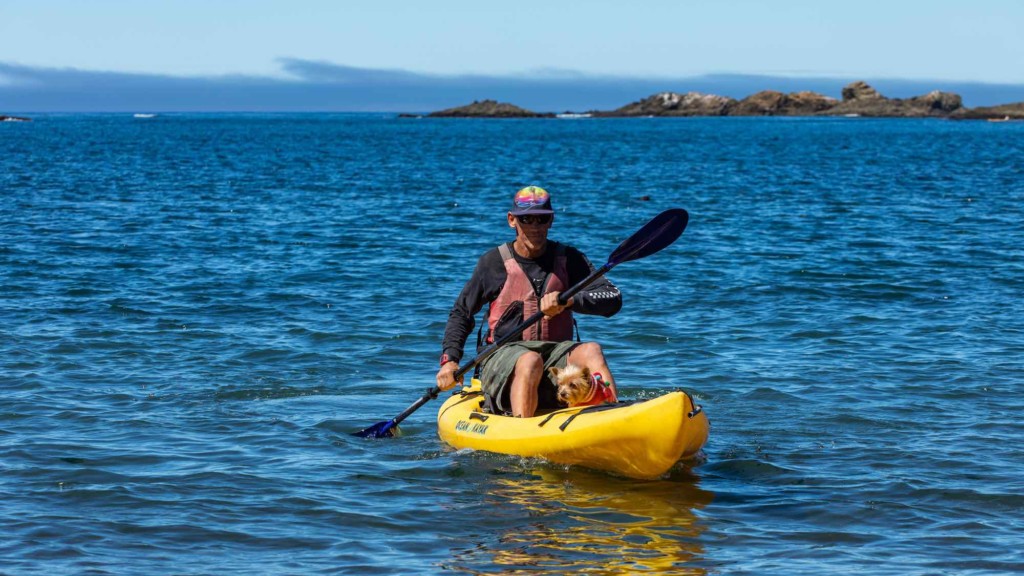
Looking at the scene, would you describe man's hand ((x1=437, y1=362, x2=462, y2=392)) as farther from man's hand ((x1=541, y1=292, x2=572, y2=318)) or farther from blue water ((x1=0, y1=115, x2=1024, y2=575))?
man's hand ((x1=541, y1=292, x2=572, y2=318))

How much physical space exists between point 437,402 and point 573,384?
280 centimetres

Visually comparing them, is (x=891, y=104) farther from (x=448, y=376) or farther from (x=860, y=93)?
(x=448, y=376)

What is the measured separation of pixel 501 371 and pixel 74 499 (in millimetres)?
2765

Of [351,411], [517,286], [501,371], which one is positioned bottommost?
[351,411]

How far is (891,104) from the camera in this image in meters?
181

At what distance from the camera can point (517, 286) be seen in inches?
310

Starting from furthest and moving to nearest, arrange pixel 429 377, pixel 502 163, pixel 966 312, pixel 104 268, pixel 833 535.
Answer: pixel 502 163 → pixel 104 268 → pixel 966 312 → pixel 429 377 → pixel 833 535

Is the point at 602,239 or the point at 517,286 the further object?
the point at 602,239

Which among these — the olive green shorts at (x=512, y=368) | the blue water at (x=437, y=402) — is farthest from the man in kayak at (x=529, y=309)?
the blue water at (x=437, y=402)

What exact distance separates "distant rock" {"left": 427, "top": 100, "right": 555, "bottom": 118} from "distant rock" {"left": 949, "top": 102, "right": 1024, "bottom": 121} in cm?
6740

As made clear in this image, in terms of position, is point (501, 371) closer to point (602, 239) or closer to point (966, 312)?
point (966, 312)

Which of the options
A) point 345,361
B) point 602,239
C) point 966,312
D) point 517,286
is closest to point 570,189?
point 602,239

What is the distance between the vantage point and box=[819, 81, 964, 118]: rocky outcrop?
175375 millimetres

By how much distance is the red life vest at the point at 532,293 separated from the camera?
785cm
